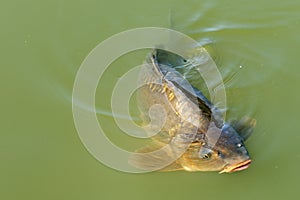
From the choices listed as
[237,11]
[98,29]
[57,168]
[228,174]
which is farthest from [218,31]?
[57,168]

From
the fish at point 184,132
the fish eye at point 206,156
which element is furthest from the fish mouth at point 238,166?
the fish eye at point 206,156

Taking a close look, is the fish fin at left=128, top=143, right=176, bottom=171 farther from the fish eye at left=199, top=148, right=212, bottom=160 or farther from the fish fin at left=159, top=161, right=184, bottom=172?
the fish eye at left=199, top=148, right=212, bottom=160

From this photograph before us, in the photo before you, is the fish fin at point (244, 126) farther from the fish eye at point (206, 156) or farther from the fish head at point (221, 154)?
the fish eye at point (206, 156)

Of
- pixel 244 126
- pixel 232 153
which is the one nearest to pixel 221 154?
pixel 232 153

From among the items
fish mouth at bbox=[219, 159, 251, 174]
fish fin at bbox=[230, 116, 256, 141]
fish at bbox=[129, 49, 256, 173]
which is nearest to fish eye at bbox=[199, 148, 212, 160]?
fish at bbox=[129, 49, 256, 173]

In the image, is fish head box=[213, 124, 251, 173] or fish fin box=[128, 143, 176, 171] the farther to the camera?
fish fin box=[128, 143, 176, 171]

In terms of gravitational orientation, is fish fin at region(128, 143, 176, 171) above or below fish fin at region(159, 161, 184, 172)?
above

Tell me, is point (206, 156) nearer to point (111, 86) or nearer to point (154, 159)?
point (154, 159)
